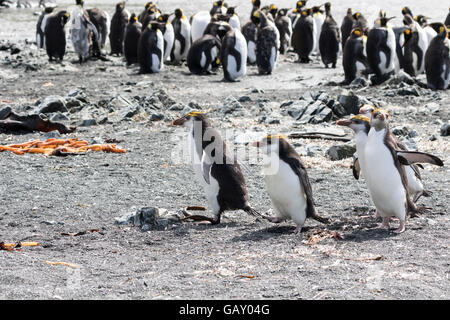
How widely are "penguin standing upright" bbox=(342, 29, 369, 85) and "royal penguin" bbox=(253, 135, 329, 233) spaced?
27.4 feet

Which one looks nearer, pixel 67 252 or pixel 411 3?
pixel 67 252

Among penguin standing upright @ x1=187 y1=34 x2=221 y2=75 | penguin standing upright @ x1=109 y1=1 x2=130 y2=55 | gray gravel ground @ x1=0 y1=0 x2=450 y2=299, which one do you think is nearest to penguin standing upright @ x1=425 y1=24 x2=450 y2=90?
gray gravel ground @ x1=0 y1=0 x2=450 y2=299

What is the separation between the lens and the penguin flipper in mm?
5129

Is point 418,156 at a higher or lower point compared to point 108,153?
higher

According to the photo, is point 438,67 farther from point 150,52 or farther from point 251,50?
point 251,50

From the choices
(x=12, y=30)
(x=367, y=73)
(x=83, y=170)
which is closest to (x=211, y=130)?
(x=83, y=170)

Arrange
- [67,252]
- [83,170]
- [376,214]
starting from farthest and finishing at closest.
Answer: [83,170], [376,214], [67,252]

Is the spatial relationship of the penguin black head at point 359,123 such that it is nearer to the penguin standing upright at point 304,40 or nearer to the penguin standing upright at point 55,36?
the penguin standing upright at point 304,40

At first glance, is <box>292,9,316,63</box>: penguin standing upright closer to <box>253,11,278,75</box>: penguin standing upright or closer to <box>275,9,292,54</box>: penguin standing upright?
<box>275,9,292,54</box>: penguin standing upright

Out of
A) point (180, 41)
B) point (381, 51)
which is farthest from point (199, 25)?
point (381, 51)

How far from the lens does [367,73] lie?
13.7 m

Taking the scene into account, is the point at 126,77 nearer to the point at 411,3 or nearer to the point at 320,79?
the point at 320,79

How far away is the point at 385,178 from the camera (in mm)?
5152
